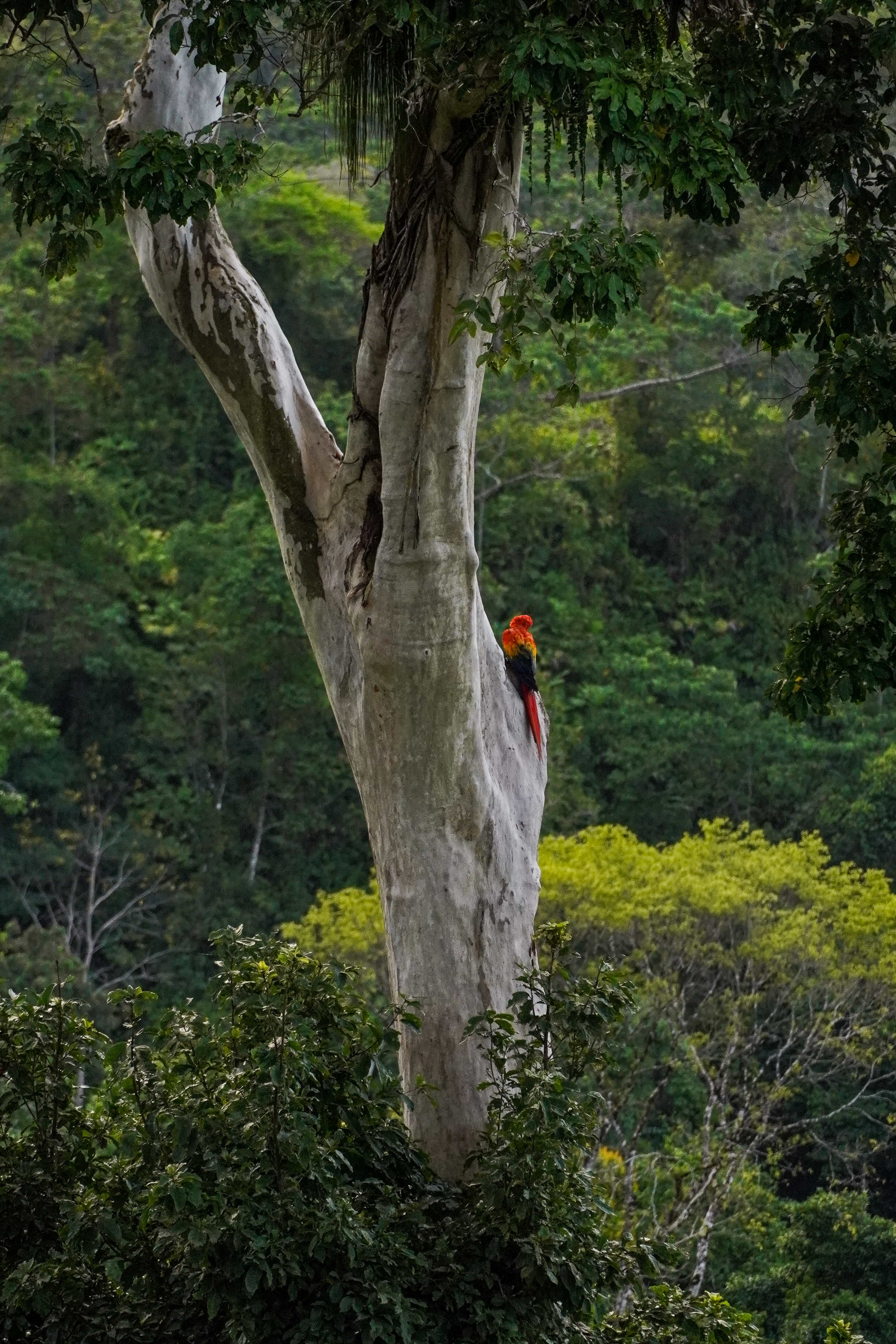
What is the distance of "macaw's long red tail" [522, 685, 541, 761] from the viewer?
4492 millimetres

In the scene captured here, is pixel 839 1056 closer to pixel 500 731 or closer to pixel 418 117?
pixel 500 731

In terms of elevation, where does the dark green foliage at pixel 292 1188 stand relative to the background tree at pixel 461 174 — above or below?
below

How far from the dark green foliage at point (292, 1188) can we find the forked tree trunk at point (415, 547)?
0.36 metres

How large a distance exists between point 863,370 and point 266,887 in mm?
14119

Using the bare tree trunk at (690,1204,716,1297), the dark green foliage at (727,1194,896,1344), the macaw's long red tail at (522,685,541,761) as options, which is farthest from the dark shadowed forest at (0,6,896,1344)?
the macaw's long red tail at (522,685,541,761)

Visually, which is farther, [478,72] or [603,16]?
[478,72]

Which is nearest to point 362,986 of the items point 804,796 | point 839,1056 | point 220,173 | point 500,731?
point 839,1056

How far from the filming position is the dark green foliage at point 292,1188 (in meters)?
3.15

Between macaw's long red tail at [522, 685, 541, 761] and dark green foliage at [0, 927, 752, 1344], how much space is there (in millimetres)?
910

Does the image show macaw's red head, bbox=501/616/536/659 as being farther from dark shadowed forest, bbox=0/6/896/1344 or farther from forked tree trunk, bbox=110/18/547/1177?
dark shadowed forest, bbox=0/6/896/1344

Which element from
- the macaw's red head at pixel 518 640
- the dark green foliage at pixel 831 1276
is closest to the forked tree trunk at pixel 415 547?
the macaw's red head at pixel 518 640

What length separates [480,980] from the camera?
4.04m

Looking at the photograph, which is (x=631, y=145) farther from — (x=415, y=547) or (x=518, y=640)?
(x=518, y=640)

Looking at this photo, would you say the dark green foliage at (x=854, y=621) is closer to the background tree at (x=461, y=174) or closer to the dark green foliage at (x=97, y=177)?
the background tree at (x=461, y=174)
